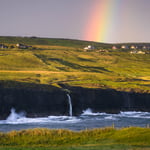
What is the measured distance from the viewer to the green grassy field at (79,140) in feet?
141

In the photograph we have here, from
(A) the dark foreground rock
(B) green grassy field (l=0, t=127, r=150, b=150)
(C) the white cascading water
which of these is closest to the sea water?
(C) the white cascading water

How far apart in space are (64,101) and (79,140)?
62.3 m

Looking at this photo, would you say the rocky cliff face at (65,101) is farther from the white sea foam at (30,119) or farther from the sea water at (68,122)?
the sea water at (68,122)

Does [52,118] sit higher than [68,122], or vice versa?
[68,122]

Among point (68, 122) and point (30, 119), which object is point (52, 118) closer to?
point (30, 119)

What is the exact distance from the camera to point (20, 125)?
8619cm

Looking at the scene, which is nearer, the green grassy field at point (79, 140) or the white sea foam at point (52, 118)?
the green grassy field at point (79, 140)

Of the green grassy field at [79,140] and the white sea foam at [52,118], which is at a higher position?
the green grassy field at [79,140]

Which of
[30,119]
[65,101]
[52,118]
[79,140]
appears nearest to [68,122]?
[52,118]

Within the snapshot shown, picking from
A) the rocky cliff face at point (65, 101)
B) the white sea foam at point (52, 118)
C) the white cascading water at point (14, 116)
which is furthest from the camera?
the rocky cliff face at point (65, 101)

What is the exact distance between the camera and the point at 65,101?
11000cm

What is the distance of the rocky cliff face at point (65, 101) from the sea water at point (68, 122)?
2888mm

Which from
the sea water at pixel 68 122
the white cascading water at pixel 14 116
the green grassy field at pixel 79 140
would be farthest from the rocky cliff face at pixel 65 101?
the green grassy field at pixel 79 140

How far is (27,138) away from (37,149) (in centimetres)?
745
